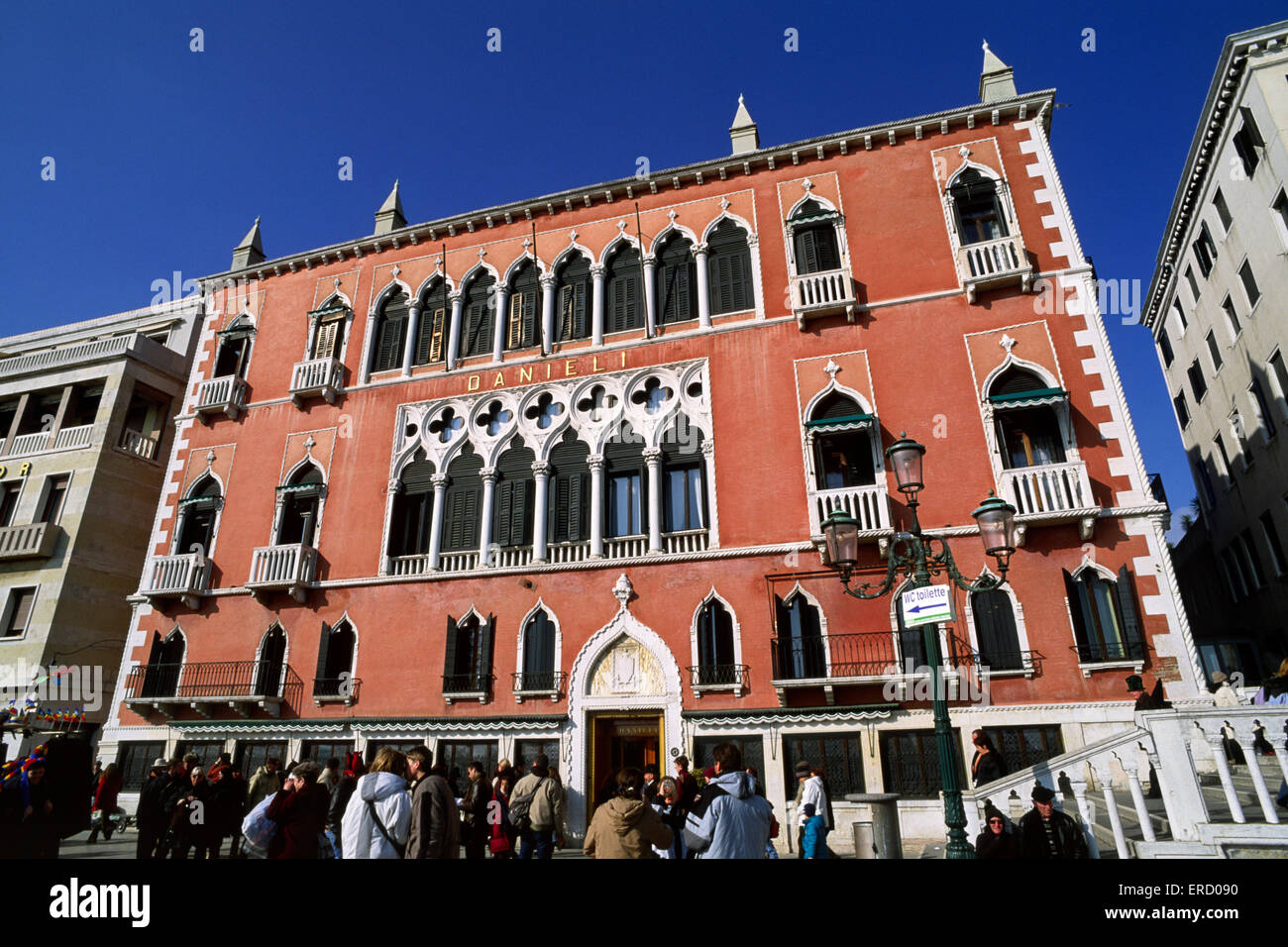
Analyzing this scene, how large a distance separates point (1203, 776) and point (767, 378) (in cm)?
967

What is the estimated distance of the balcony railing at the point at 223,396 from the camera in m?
18.8

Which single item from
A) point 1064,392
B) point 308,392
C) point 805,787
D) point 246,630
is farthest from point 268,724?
point 1064,392

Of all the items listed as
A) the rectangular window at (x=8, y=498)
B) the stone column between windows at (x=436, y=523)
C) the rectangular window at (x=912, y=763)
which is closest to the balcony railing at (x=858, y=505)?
the rectangular window at (x=912, y=763)

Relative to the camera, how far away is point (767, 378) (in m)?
15.0

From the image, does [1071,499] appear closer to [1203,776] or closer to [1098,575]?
[1098,575]

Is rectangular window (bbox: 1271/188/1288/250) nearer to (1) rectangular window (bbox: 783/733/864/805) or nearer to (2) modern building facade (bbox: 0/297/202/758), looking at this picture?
(1) rectangular window (bbox: 783/733/864/805)

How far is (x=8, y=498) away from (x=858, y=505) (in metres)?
24.2

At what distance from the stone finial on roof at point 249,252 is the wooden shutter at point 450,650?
13.8 meters

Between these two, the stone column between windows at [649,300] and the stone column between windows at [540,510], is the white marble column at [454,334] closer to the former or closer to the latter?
the stone column between windows at [540,510]

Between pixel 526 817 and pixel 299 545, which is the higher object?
pixel 299 545

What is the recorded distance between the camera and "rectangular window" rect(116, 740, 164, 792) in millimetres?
15844

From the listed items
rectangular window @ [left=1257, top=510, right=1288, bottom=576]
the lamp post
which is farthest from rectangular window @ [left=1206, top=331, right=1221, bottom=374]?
the lamp post

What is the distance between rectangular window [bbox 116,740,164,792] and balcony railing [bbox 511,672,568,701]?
343 inches

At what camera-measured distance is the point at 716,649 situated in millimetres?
13461
